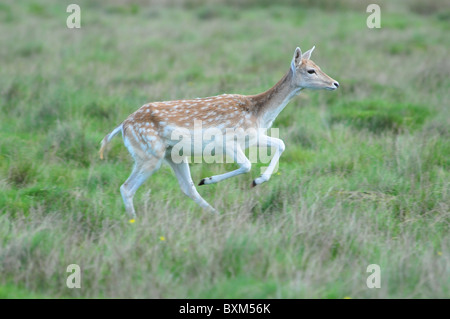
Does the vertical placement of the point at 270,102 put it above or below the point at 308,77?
below

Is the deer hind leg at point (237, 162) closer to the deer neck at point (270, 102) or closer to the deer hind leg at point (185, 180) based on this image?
the deer hind leg at point (185, 180)

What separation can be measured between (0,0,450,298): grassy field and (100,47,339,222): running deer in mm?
272

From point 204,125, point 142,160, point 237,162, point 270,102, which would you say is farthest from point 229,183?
point 142,160

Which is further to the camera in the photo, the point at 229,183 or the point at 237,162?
the point at 229,183

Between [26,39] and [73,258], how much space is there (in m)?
12.5

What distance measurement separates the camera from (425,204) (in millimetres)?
6801

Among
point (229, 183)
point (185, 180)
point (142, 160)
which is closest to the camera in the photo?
point (142, 160)

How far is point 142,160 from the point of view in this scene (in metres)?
6.76

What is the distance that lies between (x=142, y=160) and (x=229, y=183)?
1.25 m

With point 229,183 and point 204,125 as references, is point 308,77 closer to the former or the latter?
point 204,125

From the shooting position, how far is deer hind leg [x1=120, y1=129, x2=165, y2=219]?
22.0ft

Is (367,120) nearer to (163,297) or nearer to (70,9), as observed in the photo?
(163,297)

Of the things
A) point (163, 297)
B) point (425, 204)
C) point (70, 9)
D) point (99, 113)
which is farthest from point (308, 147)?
point (70, 9)
